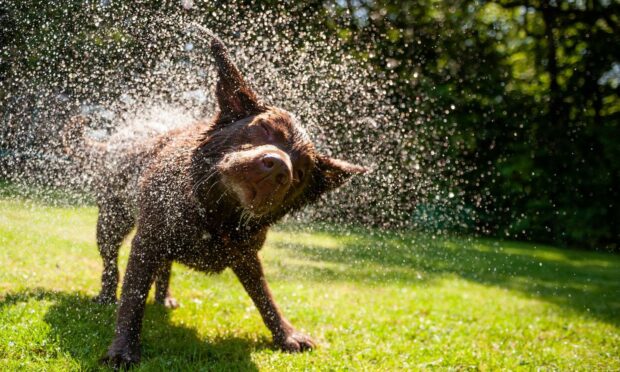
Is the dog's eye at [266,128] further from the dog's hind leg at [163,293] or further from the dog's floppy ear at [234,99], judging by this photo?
the dog's hind leg at [163,293]

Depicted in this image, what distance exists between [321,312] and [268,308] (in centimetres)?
131

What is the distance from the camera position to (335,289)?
6.64m

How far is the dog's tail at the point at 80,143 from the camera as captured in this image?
5.05m

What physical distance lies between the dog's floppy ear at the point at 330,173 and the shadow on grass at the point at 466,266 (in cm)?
370

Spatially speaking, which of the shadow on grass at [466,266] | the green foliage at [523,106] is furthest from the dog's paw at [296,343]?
the green foliage at [523,106]

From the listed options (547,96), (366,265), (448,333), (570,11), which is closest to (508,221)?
(547,96)

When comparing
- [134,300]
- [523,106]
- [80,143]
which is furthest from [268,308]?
[523,106]

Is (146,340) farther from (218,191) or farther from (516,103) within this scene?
(516,103)

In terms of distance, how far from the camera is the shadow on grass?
789cm

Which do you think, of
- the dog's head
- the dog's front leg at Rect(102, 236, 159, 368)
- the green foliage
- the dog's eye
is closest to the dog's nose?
the dog's head

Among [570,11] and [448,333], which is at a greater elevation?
[570,11]

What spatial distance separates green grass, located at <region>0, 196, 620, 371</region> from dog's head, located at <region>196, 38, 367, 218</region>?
3.68ft

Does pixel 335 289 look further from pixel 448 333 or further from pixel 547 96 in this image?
pixel 547 96

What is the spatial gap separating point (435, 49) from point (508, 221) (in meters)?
5.99
